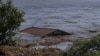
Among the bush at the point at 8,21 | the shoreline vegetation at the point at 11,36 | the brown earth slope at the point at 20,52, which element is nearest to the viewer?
the brown earth slope at the point at 20,52

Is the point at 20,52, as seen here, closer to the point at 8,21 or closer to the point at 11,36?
the point at 8,21

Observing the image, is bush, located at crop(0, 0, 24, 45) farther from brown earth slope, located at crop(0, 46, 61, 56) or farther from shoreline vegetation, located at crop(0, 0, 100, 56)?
brown earth slope, located at crop(0, 46, 61, 56)

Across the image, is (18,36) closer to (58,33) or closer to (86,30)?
(58,33)

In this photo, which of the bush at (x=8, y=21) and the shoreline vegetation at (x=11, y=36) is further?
the bush at (x=8, y=21)

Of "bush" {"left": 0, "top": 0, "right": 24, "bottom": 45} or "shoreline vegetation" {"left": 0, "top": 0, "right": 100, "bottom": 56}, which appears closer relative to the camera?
"shoreline vegetation" {"left": 0, "top": 0, "right": 100, "bottom": 56}

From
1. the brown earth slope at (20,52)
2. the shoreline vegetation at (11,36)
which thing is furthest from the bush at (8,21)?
the brown earth slope at (20,52)

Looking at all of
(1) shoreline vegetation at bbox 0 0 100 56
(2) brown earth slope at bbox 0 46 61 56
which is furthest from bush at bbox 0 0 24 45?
(2) brown earth slope at bbox 0 46 61 56

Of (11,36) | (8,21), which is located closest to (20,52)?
(8,21)

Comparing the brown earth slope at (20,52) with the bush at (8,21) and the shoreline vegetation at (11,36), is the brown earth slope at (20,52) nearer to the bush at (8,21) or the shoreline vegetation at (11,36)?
the shoreline vegetation at (11,36)

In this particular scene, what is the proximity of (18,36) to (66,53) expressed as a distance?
14.7m

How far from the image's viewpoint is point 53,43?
23.3 metres

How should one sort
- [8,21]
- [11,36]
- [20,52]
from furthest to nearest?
[11,36] < [8,21] < [20,52]

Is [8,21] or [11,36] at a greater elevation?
[8,21]

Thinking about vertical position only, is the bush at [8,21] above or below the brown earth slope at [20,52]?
above
